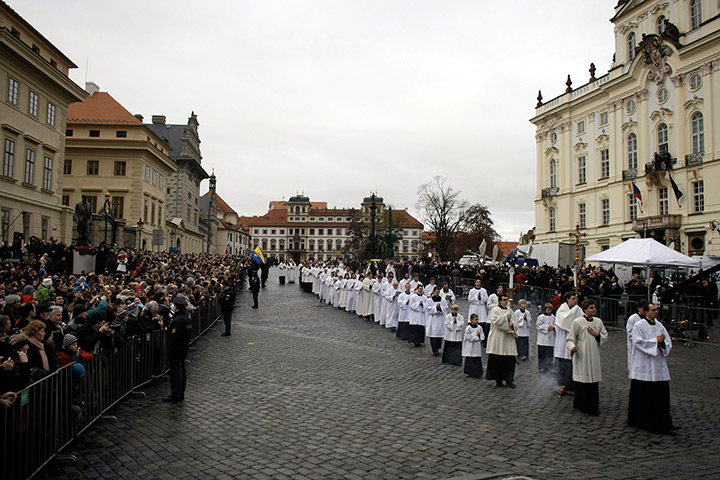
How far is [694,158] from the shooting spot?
35.9 m

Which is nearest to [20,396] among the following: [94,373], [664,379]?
[94,373]

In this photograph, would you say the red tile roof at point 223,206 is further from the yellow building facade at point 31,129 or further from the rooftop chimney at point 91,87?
the yellow building facade at point 31,129

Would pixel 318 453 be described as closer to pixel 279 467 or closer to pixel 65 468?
pixel 279 467

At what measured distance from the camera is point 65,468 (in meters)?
5.93

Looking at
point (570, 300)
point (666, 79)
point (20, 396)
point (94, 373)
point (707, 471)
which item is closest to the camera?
point (20, 396)

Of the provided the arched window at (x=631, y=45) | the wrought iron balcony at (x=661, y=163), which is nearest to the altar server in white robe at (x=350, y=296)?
the wrought iron balcony at (x=661, y=163)

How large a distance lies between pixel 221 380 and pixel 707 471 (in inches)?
308

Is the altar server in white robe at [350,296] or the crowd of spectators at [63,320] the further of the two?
the altar server in white robe at [350,296]

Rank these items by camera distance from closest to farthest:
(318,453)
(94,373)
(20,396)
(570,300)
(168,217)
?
1. (20,396)
2. (318,453)
3. (94,373)
4. (570,300)
5. (168,217)

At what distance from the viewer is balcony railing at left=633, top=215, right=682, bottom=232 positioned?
36.2 metres

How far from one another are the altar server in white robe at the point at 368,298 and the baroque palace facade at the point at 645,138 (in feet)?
75.5

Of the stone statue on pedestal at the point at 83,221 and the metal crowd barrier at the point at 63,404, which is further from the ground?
the stone statue on pedestal at the point at 83,221

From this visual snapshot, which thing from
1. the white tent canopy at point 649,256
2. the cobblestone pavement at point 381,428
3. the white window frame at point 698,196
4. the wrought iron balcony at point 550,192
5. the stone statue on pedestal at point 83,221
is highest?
the wrought iron balcony at point 550,192

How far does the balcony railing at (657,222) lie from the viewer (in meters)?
36.2
